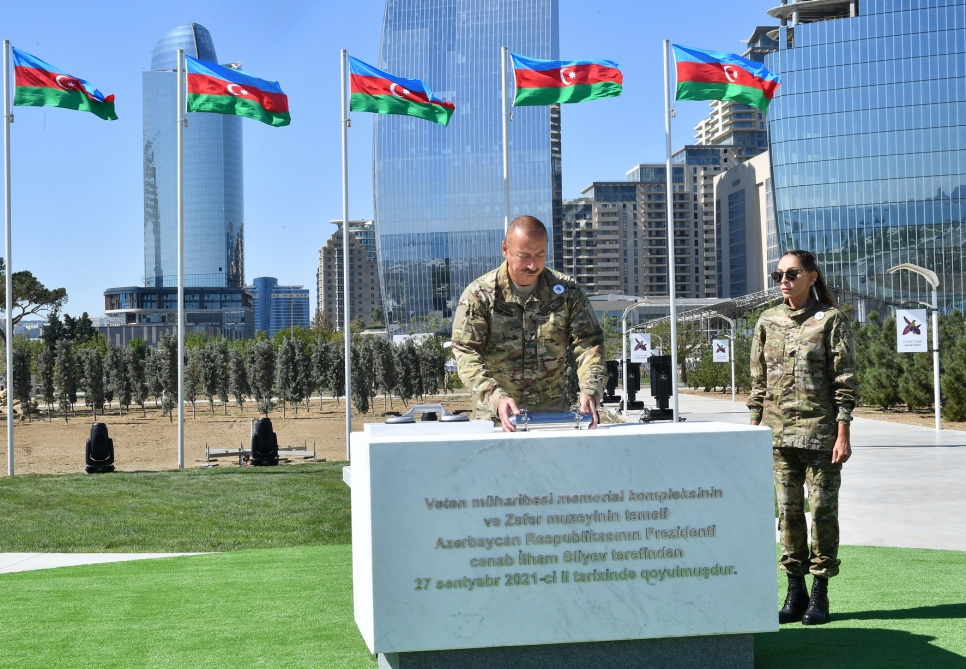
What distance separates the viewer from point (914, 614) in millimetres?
5402

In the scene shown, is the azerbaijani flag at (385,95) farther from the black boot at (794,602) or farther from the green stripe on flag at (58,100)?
the black boot at (794,602)

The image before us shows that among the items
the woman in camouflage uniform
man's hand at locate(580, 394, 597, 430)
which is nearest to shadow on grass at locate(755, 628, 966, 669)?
→ the woman in camouflage uniform

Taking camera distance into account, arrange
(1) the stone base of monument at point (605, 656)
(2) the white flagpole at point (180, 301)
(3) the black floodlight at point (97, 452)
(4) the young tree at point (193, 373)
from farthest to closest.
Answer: (4) the young tree at point (193, 373) < (2) the white flagpole at point (180, 301) < (3) the black floodlight at point (97, 452) < (1) the stone base of monument at point (605, 656)

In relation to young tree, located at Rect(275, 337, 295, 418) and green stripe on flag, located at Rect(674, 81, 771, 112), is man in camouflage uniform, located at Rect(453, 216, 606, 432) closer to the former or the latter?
green stripe on flag, located at Rect(674, 81, 771, 112)

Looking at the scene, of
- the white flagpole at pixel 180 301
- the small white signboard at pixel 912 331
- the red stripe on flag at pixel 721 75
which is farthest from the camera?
the small white signboard at pixel 912 331

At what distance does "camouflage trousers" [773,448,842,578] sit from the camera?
5285 millimetres

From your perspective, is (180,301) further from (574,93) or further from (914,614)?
(914,614)

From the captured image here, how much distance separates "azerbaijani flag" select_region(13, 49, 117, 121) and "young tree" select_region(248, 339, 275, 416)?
25.7m

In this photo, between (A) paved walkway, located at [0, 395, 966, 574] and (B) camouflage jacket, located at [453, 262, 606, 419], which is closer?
(B) camouflage jacket, located at [453, 262, 606, 419]

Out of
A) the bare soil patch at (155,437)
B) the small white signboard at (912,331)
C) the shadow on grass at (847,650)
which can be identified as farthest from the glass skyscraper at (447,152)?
the shadow on grass at (847,650)

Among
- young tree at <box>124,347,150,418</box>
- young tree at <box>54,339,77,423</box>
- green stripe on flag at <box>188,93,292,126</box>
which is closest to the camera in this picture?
green stripe on flag at <box>188,93,292,126</box>

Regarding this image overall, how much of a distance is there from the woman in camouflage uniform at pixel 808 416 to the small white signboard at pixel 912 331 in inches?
754

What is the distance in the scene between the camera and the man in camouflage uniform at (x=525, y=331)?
4.85 meters

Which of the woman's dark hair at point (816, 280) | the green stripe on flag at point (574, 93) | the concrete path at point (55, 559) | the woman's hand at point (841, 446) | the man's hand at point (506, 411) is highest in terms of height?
the green stripe on flag at point (574, 93)
